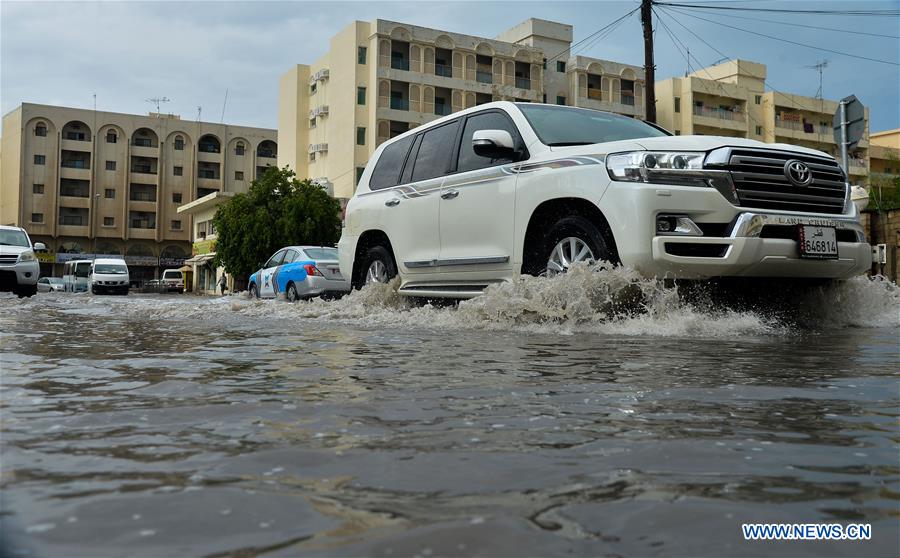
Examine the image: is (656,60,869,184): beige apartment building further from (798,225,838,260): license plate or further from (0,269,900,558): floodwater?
(0,269,900,558): floodwater

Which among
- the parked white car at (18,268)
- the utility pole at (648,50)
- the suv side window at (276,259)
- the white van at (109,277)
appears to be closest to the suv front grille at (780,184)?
the suv side window at (276,259)

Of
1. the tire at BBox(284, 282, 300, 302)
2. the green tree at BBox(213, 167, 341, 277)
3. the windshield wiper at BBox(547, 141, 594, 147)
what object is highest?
the green tree at BBox(213, 167, 341, 277)

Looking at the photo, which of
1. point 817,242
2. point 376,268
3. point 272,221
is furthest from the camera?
point 272,221

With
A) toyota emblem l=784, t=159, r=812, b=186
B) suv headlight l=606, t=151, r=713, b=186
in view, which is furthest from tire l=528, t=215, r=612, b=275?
toyota emblem l=784, t=159, r=812, b=186

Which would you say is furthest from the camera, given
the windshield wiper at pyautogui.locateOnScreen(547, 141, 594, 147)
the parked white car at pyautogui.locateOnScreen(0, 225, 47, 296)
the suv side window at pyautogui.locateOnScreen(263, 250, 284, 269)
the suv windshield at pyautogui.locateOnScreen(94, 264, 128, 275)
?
the suv windshield at pyautogui.locateOnScreen(94, 264, 128, 275)

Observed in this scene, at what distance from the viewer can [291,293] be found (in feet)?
44.5

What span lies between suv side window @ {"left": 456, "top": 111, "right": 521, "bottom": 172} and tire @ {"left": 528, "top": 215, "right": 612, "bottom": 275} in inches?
30.9

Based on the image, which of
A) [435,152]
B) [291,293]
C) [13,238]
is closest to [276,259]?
[291,293]

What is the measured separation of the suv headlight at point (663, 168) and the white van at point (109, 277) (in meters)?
32.0

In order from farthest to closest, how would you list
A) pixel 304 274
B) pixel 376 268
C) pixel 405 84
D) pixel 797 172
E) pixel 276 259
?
pixel 405 84 < pixel 276 259 < pixel 304 274 < pixel 376 268 < pixel 797 172

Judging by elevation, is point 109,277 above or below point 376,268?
above

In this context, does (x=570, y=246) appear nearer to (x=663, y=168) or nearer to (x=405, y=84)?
(x=663, y=168)

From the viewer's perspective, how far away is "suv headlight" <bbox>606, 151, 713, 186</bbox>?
5.14 m

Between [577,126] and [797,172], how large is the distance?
5.46 feet
